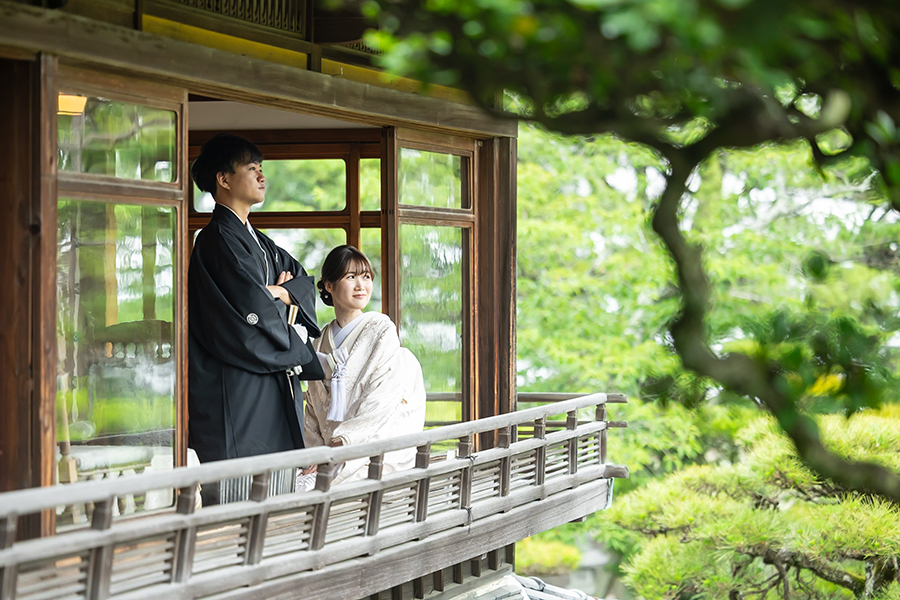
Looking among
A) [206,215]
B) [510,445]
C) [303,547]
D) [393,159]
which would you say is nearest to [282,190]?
[206,215]

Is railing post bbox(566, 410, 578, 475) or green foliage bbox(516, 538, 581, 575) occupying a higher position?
railing post bbox(566, 410, 578, 475)

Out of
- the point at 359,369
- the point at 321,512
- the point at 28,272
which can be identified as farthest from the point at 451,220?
the point at 28,272

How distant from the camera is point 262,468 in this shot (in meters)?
3.46

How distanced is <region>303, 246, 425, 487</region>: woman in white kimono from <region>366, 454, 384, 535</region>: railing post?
Answer: 67cm

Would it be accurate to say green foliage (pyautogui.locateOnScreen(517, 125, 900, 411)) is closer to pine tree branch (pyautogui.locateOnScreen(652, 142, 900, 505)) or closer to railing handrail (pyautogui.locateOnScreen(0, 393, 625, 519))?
railing handrail (pyautogui.locateOnScreen(0, 393, 625, 519))

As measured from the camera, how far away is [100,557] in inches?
119

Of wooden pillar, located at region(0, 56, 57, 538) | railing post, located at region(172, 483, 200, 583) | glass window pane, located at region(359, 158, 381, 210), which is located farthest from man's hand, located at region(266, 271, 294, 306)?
glass window pane, located at region(359, 158, 381, 210)

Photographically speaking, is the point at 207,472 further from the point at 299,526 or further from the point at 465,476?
the point at 465,476

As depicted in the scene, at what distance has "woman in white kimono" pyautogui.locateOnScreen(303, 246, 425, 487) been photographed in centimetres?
487

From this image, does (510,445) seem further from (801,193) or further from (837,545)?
(801,193)

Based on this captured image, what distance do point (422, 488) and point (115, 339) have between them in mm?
1480

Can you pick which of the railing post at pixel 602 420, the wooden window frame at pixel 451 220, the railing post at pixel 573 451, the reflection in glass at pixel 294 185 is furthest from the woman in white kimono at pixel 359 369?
the reflection in glass at pixel 294 185

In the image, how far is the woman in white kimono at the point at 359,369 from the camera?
487cm

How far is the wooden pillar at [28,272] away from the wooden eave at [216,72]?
0.14 metres
